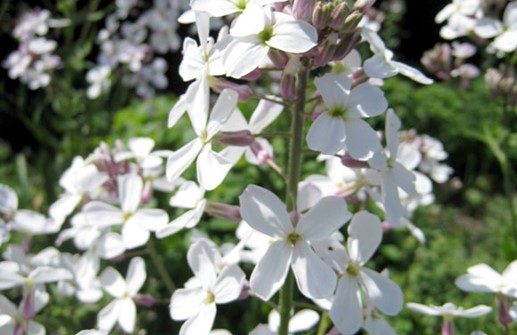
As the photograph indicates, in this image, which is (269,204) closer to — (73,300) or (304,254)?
(304,254)

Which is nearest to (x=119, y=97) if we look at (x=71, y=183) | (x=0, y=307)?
(x=71, y=183)

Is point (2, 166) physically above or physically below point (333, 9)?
below

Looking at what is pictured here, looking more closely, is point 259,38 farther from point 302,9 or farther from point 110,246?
point 110,246

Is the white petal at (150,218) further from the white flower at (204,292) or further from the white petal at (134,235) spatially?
the white flower at (204,292)

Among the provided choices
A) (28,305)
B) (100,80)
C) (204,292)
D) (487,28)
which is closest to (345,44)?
(204,292)

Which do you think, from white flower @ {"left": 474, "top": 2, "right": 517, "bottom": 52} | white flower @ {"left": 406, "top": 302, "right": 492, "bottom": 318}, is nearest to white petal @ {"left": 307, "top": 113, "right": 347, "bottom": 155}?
white flower @ {"left": 406, "top": 302, "right": 492, "bottom": 318}

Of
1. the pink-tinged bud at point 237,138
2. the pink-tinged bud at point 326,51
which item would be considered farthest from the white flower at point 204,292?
the pink-tinged bud at point 326,51

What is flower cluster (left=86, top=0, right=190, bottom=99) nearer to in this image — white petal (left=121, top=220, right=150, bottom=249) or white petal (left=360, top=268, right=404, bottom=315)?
white petal (left=121, top=220, right=150, bottom=249)
